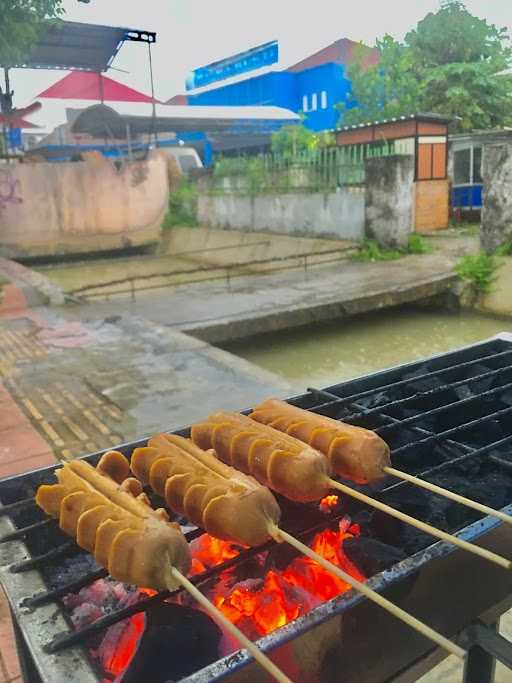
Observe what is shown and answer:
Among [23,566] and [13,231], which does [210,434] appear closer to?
[23,566]

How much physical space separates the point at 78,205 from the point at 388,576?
1830cm

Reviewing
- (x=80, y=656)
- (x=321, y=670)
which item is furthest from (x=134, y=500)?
(x=321, y=670)

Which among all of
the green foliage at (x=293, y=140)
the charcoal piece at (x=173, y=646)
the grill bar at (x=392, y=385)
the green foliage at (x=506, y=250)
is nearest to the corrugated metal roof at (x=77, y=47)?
the green foliage at (x=293, y=140)

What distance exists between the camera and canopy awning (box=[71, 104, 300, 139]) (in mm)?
19922

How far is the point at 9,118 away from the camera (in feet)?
53.1

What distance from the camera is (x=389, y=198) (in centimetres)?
1354

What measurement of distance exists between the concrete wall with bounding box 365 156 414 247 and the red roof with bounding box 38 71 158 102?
12.7 metres

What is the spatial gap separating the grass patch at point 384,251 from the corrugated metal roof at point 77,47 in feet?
27.0

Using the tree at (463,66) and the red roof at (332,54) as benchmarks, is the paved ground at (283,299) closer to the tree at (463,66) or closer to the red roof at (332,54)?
the tree at (463,66)

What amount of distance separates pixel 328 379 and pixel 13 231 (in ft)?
42.5

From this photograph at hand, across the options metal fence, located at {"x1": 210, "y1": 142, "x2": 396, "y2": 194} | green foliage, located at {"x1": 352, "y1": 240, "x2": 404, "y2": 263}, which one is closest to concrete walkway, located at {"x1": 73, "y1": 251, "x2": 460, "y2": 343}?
green foliage, located at {"x1": 352, "y1": 240, "x2": 404, "y2": 263}

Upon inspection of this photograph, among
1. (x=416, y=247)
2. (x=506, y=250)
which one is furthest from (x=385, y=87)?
(x=506, y=250)

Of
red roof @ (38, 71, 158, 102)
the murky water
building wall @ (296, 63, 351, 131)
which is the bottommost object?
the murky water

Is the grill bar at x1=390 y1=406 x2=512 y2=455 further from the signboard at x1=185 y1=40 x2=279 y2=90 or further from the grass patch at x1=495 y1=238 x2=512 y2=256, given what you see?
the signboard at x1=185 y1=40 x2=279 y2=90
